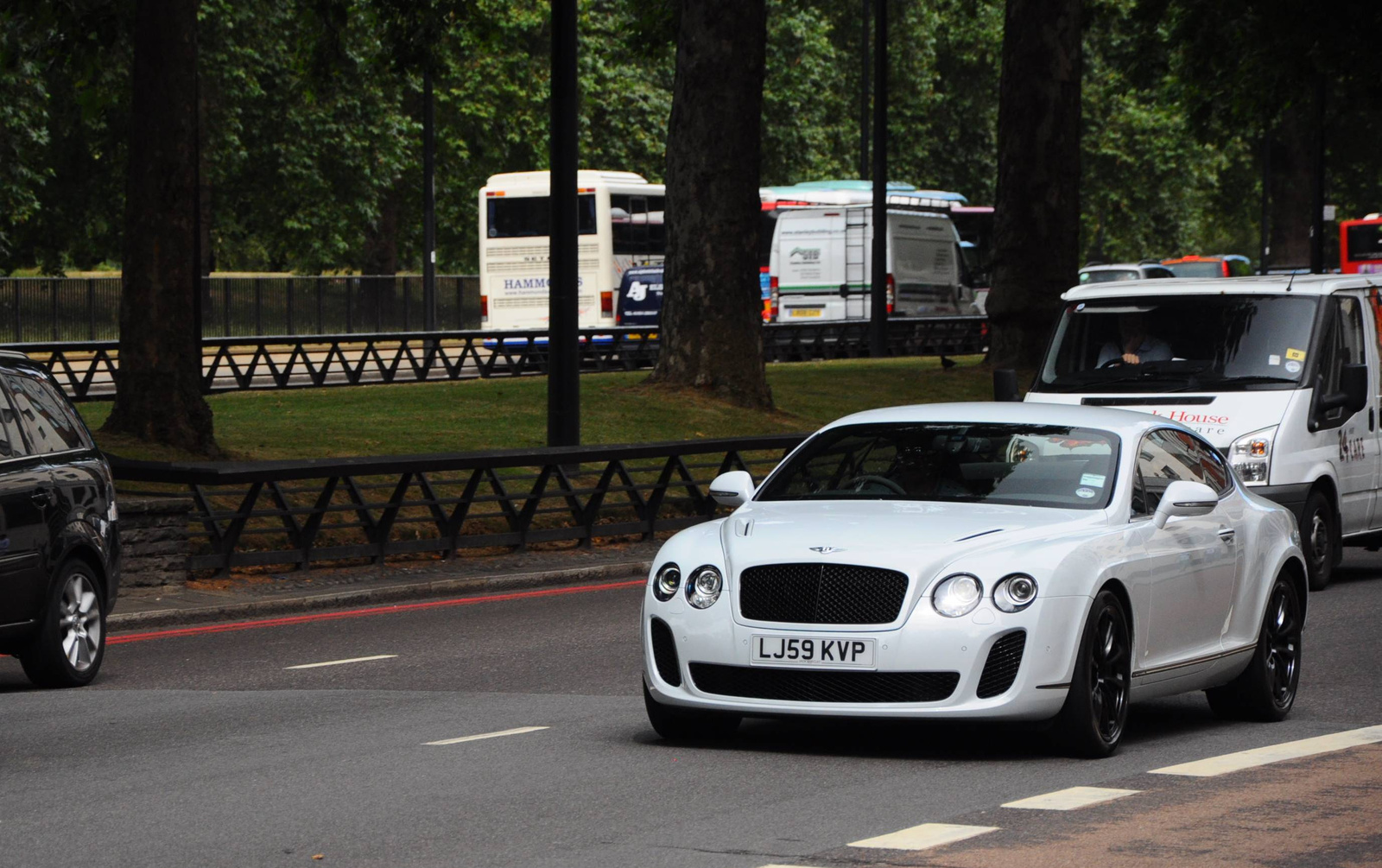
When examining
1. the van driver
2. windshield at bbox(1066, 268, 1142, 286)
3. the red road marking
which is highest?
windshield at bbox(1066, 268, 1142, 286)

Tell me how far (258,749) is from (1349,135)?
5609 centimetres

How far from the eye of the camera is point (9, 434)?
10977 millimetres

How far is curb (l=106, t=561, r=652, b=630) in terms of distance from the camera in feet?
47.3

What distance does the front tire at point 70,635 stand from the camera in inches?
432

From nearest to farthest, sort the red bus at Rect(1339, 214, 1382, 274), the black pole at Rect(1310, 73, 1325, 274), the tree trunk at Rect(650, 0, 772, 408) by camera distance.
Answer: the tree trunk at Rect(650, 0, 772, 408)
the black pole at Rect(1310, 73, 1325, 274)
the red bus at Rect(1339, 214, 1382, 274)

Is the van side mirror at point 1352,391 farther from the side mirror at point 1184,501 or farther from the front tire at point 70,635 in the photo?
the front tire at point 70,635

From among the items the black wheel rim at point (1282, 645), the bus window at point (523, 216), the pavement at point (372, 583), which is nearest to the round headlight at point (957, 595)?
the black wheel rim at point (1282, 645)

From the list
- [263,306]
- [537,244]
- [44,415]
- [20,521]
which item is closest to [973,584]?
[20,521]

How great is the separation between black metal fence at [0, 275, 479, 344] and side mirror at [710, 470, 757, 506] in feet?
133

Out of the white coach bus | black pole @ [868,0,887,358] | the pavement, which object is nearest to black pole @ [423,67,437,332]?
the white coach bus

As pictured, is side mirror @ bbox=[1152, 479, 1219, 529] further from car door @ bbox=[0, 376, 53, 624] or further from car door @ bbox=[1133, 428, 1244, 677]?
car door @ bbox=[0, 376, 53, 624]

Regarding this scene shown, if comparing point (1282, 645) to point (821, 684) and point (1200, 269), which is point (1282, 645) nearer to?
point (821, 684)

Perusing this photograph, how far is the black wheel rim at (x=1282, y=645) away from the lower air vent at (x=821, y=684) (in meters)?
2.44

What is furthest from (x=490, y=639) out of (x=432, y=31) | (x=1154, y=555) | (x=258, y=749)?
(x=432, y=31)
